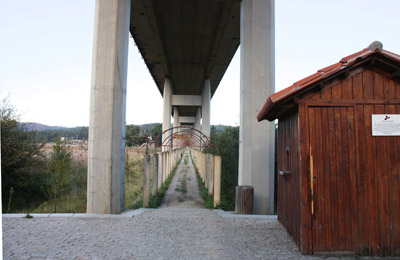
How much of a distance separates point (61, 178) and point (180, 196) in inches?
179

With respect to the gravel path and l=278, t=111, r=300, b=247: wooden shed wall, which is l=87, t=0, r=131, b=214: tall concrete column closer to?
the gravel path

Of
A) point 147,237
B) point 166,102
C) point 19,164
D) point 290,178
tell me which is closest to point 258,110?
point 290,178

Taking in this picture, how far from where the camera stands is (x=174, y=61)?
75.9ft

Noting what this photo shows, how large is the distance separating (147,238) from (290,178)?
9.47 ft

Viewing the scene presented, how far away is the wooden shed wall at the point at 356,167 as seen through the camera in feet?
14.5

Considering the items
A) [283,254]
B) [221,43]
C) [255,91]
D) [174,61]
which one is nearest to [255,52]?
[255,91]

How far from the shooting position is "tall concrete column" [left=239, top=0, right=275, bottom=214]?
320 inches

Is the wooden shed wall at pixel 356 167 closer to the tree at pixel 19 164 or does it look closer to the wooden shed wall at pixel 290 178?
the wooden shed wall at pixel 290 178

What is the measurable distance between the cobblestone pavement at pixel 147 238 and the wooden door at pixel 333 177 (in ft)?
1.90

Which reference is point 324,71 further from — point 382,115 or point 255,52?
point 255,52

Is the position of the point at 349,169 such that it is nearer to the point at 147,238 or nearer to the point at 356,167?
the point at 356,167

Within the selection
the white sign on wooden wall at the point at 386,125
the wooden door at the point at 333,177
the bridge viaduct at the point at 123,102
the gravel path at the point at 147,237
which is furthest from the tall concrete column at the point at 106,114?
the white sign on wooden wall at the point at 386,125

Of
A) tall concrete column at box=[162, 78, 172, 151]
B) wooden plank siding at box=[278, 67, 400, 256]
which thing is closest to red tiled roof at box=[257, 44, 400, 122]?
wooden plank siding at box=[278, 67, 400, 256]

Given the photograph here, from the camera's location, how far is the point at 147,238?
5180 millimetres
